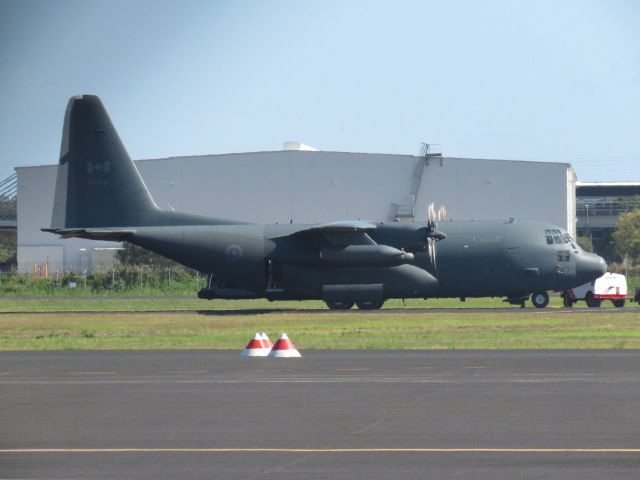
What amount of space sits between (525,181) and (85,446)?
77.1 m

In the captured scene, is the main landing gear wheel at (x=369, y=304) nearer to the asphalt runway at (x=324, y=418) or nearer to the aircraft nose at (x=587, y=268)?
the aircraft nose at (x=587, y=268)

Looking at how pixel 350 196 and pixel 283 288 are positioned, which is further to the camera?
pixel 350 196

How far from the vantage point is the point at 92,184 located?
157ft

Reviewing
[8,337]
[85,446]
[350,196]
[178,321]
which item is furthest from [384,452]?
[350,196]

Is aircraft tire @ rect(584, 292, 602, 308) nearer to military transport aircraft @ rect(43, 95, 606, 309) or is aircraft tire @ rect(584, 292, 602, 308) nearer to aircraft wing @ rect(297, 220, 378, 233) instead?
military transport aircraft @ rect(43, 95, 606, 309)

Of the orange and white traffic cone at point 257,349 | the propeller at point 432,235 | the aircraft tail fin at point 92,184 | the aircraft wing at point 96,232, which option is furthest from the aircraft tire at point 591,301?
the orange and white traffic cone at point 257,349

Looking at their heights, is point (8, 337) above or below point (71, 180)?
below

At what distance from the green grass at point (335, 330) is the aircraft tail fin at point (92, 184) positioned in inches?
173

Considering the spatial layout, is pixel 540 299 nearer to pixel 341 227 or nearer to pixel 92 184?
pixel 341 227

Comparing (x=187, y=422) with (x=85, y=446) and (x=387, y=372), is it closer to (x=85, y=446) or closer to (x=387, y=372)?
(x=85, y=446)

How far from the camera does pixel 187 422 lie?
1522 cm

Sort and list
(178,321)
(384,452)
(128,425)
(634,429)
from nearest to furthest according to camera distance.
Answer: (384,452) < (634,429) < (128,425) < (178,321)

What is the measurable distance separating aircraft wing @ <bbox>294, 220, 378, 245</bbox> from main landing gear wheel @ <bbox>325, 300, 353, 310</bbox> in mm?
3009

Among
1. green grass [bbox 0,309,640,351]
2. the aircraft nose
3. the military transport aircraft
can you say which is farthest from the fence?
the aircraft nose
